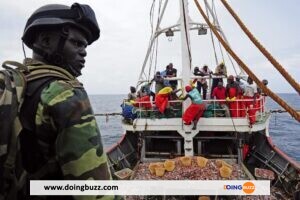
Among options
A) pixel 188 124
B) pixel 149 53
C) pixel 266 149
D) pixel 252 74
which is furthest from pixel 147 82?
pixel 252 74

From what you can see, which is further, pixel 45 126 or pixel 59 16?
pixel 59 16

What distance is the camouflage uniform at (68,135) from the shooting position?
3.55 ft

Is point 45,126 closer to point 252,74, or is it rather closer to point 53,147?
point 53,147

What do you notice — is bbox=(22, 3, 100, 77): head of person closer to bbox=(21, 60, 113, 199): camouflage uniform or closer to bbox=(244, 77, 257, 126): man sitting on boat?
bbox=(21, 60, 113, 199): camouflage uniform

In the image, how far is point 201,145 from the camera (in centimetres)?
1145

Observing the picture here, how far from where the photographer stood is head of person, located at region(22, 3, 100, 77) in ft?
4.24

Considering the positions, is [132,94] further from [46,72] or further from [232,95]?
[46,72]

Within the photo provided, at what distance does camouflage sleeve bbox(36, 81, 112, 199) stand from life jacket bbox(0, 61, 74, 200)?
0.10m

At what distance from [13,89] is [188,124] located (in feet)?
29.0

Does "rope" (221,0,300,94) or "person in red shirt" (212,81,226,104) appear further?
"person in red shirt" (212,81,226,104)

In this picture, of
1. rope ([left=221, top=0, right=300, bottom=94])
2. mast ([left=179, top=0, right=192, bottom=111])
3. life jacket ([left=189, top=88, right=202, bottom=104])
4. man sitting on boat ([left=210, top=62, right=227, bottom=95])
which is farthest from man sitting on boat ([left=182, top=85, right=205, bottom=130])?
rope ([left=221, top=0, right=300, bottom=94])

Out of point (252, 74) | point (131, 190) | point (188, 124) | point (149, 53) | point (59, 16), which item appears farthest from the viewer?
point (149, 53)

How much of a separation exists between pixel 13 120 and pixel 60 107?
0.74 feet

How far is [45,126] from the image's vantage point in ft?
3.72
